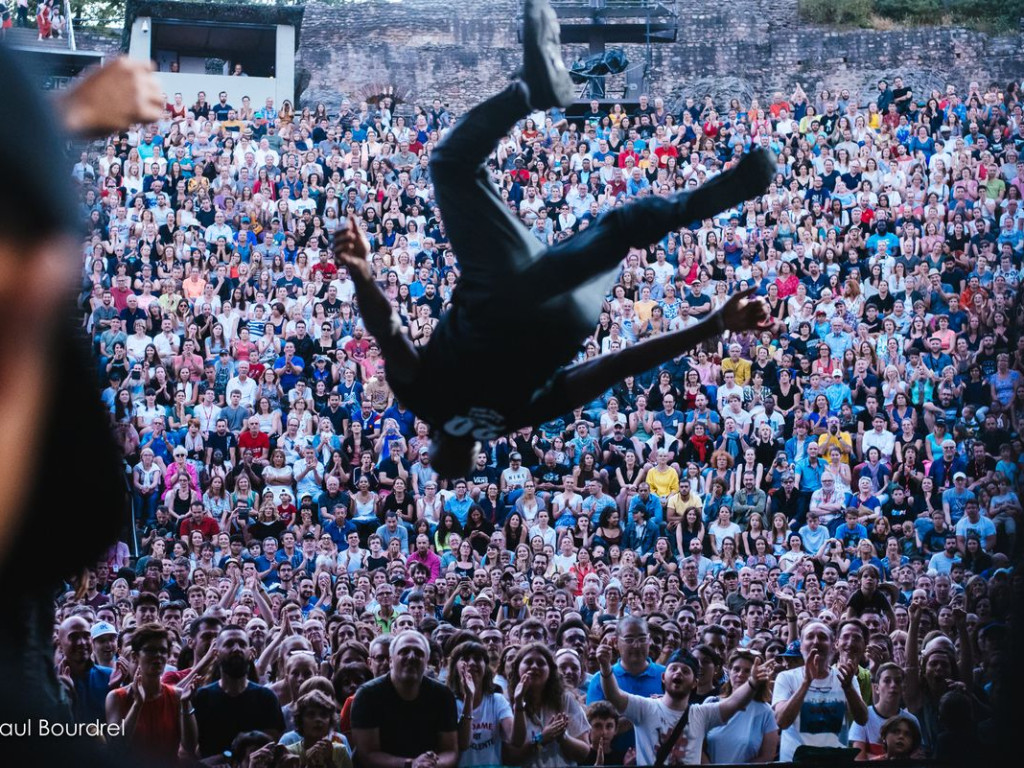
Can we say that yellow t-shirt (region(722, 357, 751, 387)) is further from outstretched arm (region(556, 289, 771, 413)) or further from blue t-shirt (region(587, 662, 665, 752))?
outstretched arm (region(556, 289, 771, 413))

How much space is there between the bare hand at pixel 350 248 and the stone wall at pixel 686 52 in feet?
52.0

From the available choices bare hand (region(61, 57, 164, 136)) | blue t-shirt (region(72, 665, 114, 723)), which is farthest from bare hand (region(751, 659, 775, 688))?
bare hand (region(61, 57, 164, 136))

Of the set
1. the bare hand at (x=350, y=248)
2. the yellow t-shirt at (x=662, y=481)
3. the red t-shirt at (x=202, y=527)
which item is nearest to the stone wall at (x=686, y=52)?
the yellow t-shirt at (x=662, y=481)

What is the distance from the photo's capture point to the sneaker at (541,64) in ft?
13.3

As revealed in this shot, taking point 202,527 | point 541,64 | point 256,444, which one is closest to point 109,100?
point 541,64

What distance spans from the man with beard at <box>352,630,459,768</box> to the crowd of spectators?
0.05ft

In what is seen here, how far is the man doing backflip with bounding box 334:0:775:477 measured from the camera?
415 cm

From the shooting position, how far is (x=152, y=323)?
39.4 feet

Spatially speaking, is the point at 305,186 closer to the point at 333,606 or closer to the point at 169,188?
the point at 169,188

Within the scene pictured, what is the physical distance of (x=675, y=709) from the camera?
650 centimetres

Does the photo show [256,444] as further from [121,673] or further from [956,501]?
[956,501]

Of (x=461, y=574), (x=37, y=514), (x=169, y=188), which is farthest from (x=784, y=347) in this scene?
(x=37, y=514)

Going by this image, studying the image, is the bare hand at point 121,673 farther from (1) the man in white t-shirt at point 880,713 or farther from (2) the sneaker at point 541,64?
(2) the sneaker at point 541,64

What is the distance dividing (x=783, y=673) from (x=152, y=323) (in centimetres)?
722
